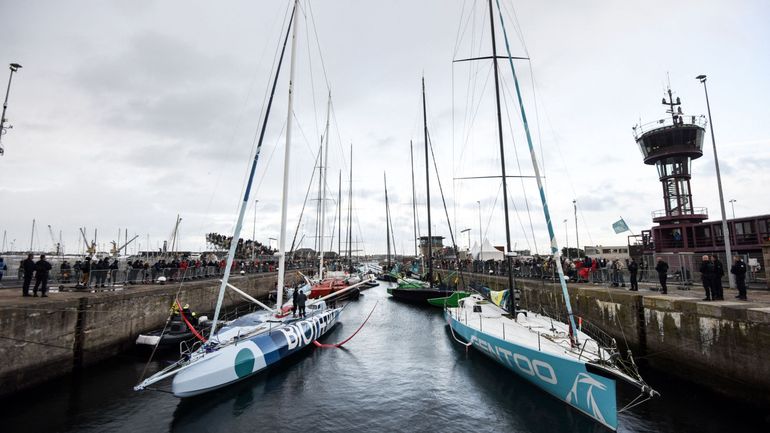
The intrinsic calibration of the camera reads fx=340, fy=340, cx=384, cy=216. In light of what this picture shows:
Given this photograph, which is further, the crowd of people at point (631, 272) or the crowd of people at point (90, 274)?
the crowd of people at point (90, 274)

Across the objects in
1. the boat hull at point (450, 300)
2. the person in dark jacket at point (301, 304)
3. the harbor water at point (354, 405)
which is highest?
the person in dark jacket at point (301, 304)

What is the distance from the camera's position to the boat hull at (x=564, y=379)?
8.25 m

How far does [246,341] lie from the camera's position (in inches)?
486

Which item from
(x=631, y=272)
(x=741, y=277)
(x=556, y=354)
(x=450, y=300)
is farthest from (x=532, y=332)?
(x=450, y=300)

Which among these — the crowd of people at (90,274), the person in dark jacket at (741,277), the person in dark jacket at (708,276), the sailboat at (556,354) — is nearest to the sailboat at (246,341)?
the crowd of people at (90,274)

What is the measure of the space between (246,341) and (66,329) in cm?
611

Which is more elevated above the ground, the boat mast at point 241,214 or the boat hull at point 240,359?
the boat mast at point 241,214

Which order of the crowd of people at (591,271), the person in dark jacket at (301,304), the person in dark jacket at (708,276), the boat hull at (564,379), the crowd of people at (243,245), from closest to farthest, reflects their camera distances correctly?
1. the boat hull at (564,379)
2. the person in dark jacket at (708,276)
3. the person in dark jacket at (301,304)
4. the crowd of people at (591,271)
5. the crowd of people at (243,245)

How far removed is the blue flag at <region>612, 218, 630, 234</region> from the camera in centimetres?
1905

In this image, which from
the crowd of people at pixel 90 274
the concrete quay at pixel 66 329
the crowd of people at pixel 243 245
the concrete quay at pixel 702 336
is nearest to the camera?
the concrete quay at pixel 702 336

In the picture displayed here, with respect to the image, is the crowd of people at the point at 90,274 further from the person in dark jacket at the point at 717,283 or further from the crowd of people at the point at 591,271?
the person in dark jacket at the point at 717,283

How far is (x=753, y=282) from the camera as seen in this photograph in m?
16.5

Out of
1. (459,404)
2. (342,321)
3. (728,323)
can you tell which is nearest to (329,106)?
(342,321)

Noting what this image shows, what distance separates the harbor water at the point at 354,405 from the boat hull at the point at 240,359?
21.8 inches
